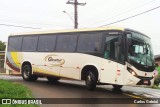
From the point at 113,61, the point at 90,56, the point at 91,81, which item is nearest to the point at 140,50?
the point at 113,61

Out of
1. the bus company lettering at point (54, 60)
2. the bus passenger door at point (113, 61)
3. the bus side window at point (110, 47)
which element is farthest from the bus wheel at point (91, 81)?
the bus company lettering at point (54, 60)

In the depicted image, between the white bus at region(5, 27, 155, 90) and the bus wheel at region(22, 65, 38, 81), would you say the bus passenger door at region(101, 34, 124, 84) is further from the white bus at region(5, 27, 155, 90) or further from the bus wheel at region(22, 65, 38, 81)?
the bus wheel at region(22, 65, 38, 81)

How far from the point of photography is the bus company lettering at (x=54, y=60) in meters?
20.9

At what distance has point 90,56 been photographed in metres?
18.8

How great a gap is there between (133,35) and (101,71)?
2203 mm

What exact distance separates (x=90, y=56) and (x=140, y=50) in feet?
8.15

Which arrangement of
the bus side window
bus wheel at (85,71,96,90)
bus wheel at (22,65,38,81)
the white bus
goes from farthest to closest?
bus wheel at (22,65,38,81)
bus wheel at (85,71,96,90)
the bus side window
the white bus

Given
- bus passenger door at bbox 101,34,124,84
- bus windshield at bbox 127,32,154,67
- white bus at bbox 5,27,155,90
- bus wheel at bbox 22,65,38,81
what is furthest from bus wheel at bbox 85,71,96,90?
bus wheel at bbox 22,65,38,81

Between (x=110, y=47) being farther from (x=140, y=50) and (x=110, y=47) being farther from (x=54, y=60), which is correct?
(x=54, y=60)

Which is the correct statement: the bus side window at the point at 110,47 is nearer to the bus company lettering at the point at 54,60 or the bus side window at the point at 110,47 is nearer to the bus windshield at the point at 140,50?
the bus windshield at the point at 140,50

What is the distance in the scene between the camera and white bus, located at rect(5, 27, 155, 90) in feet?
56.7

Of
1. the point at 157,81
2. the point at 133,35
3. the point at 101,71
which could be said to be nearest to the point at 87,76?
the point at 101,71

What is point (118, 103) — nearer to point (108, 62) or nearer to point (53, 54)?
point (108, 62)

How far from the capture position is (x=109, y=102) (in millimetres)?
14117
